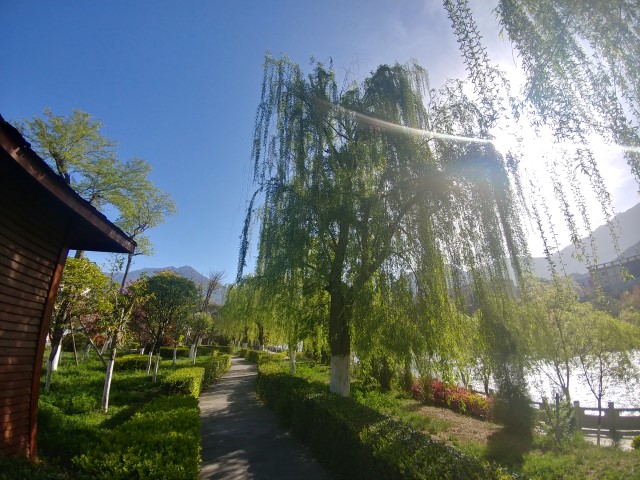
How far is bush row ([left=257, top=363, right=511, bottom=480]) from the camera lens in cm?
396

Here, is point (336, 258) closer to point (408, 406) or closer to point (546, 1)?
point (546, 1)

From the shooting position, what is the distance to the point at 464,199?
664 centimetres

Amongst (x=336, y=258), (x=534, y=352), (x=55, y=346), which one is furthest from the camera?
(x=55, y=346)

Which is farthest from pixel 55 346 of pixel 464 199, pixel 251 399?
pixel 464 199

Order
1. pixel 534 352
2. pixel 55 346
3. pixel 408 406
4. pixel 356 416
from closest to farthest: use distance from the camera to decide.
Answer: pixel 356 416, pixel 534 352, pixel 55 346, pixel 408 406

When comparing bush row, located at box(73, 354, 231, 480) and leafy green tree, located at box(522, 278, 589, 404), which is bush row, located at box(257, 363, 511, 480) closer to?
bush row, located at box(73, 354, 231, 480)

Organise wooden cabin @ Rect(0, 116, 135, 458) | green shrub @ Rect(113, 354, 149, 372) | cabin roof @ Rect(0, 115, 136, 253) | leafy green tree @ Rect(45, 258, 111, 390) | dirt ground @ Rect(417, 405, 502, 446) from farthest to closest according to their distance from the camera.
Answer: green shrub @ Rect(113, 354, 149, 372), leafy green tree @ Rect(45, 258, 111, 390), dirt ground @ Rect(417, 405, 502, 446), wooden cabin @ Rect(0, 116, 135, 458), cabin roof @ Rect(0, 115, 136, 253)

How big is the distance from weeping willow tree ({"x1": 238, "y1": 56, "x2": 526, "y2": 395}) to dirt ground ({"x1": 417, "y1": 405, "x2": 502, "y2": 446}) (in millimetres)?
4348

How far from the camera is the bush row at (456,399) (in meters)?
14.1

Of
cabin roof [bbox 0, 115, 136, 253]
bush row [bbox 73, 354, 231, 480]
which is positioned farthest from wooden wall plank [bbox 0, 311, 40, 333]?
bush row [bbox 73, 354, 231, 480]

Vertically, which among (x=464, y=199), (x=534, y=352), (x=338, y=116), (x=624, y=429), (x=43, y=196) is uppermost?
(x=338, y=116)

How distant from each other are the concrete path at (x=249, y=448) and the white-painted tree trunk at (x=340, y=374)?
171 cm

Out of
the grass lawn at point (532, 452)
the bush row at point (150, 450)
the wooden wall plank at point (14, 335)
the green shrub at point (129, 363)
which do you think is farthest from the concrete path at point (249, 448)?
the green shrub at point (129, 363)

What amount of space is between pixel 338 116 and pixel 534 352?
32.4 ft
